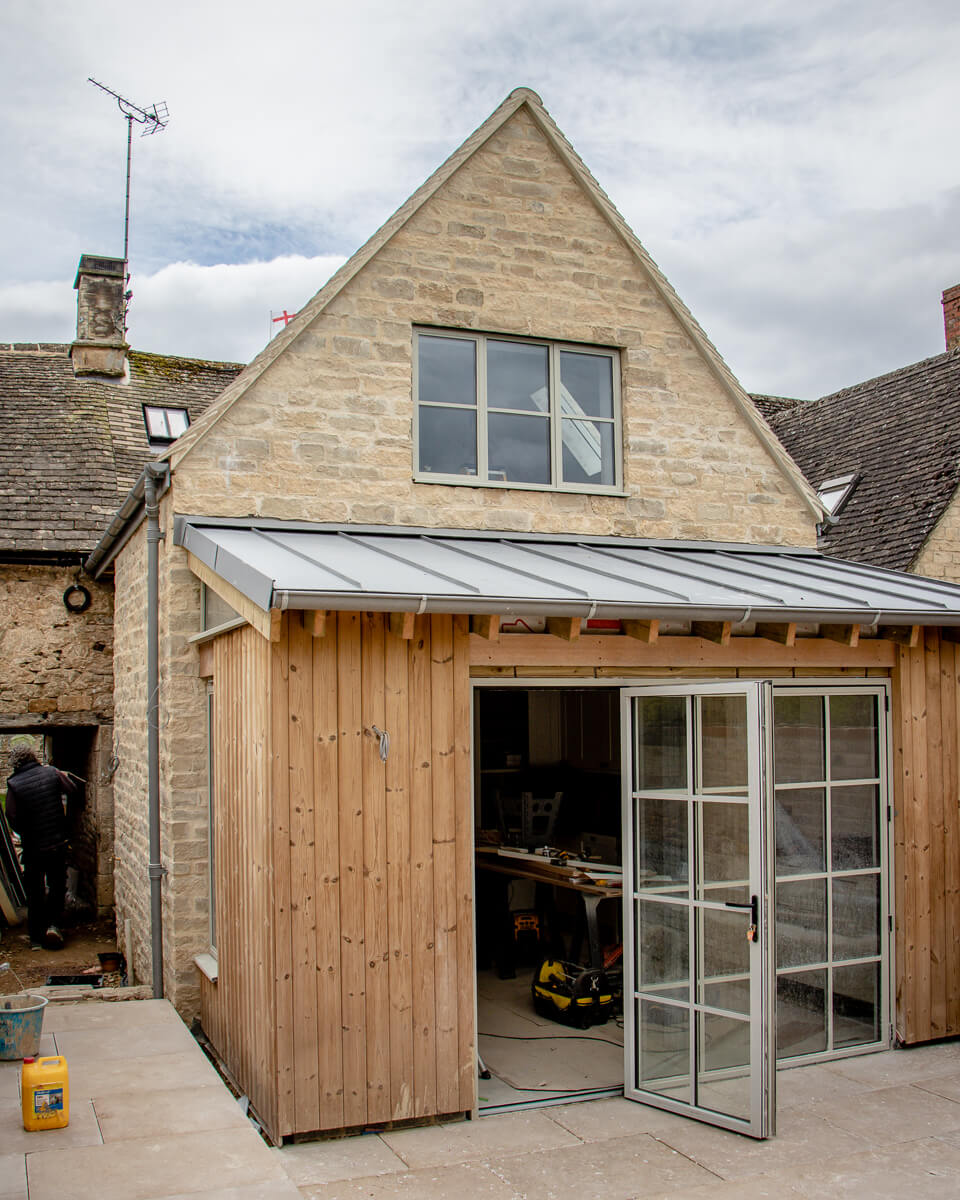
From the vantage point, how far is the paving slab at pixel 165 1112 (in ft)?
16.6

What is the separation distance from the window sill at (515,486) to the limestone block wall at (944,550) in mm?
5920

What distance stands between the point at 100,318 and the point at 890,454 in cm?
1120

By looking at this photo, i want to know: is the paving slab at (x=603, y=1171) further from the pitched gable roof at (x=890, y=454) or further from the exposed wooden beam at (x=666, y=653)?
the pitched gable roof at (x=890, y=454)

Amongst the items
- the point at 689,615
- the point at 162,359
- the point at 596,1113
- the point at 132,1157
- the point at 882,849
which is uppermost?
the point at 162,359

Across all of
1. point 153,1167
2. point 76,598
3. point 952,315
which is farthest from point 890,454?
point 153,1167

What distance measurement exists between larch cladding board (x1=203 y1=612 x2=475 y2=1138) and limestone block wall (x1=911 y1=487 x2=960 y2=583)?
8506mm

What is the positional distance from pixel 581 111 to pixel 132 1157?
25.8 feet

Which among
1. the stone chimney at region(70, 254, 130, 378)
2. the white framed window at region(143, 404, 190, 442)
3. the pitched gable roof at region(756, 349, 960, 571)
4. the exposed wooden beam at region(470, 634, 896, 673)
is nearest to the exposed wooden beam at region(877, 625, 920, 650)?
the exposed wooden beam at region(470, 634, 896, 673)

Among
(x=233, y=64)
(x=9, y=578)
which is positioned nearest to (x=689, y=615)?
(x=233, y=64)

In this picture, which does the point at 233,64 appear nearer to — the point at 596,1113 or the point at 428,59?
the point at 428,59

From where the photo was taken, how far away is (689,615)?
6238mm

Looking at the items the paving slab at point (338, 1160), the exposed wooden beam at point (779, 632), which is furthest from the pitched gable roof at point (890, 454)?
the paving slab at point (338, 1160)

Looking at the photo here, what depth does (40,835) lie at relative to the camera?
10.4 metres

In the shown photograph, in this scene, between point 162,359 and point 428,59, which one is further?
point 162,359
